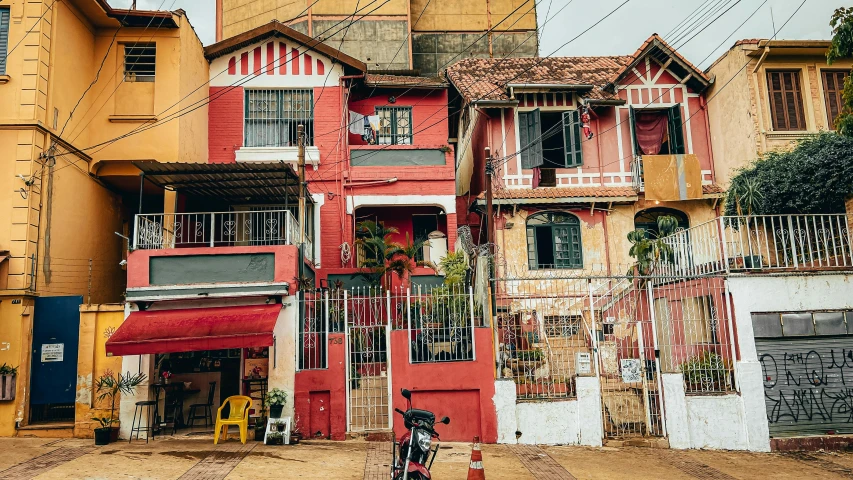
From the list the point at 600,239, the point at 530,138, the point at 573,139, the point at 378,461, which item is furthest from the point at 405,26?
the point at 378,461

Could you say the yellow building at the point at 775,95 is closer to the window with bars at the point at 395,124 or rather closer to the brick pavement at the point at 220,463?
the window with bars at the point at 395,124

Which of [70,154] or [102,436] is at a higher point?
[70,154]

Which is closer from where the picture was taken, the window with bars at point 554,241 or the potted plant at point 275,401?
the potted plant at point 275,401

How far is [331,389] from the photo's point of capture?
11.6m

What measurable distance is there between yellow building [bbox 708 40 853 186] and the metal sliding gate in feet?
40.4

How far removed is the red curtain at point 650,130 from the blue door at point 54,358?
16.2 meters

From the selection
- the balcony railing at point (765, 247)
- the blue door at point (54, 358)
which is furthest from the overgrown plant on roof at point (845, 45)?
the blue door at point (54, 358)

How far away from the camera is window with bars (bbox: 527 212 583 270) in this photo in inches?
711

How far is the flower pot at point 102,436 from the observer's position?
11.2 meters

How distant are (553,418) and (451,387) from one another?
78.8 inches

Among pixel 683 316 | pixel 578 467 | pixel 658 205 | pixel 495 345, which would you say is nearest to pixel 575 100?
pixel 658 205

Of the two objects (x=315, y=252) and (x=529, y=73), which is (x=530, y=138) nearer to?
(x=529, y=73)

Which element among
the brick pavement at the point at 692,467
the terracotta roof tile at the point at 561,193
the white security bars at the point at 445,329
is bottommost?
the brick pavement at the point at 692,467

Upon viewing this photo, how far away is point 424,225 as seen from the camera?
19.0m
